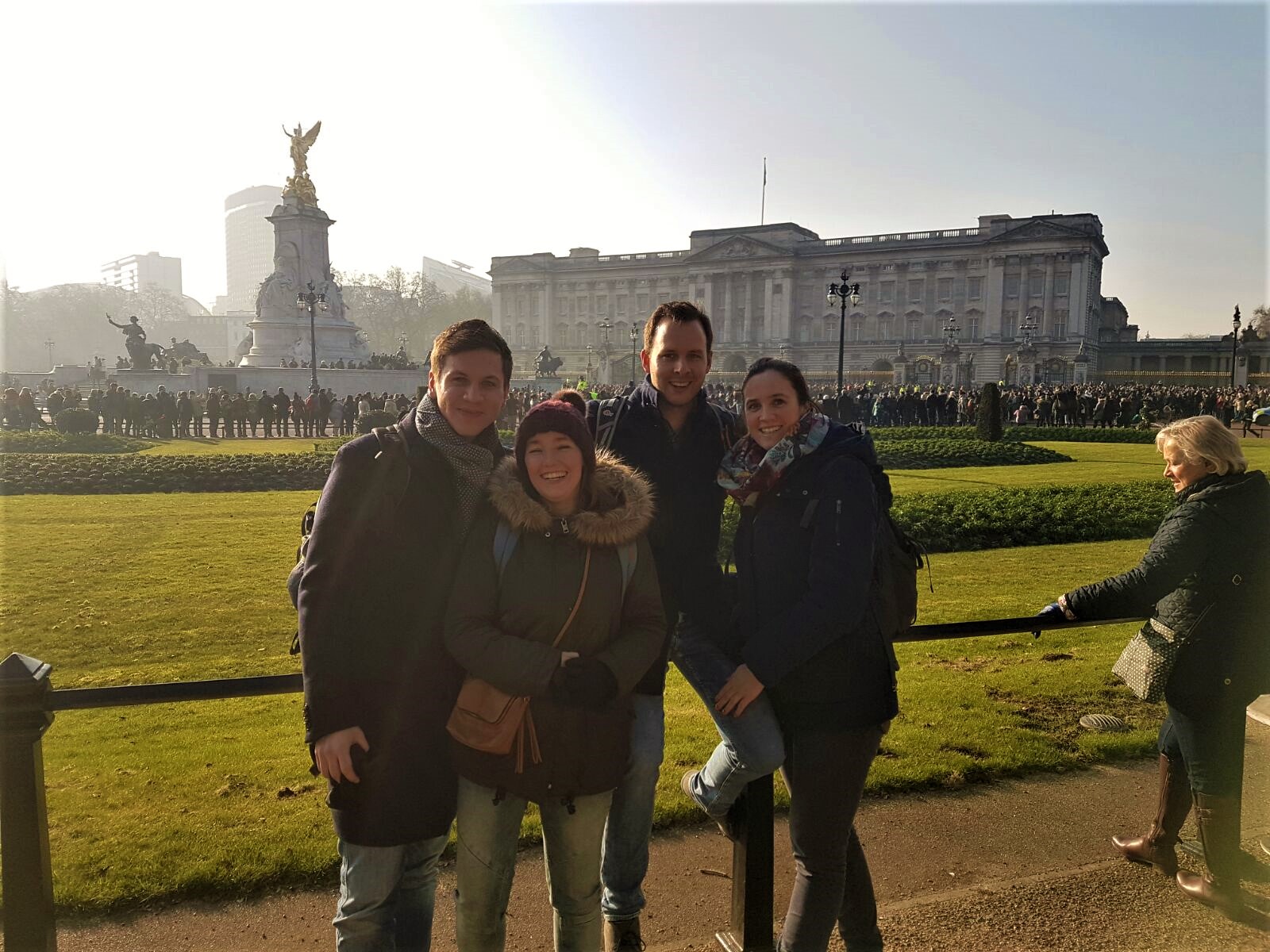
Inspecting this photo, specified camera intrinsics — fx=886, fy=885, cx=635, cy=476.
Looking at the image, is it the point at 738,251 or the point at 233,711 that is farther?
the point at 738,251

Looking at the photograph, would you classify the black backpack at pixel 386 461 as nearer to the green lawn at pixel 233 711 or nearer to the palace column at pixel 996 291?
the green lawn at pixel 233 711

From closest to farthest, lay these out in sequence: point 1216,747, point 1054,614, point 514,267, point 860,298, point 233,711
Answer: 1. point 1216,747
2. point 1054,614
3. point 233,711
4. point 860,298
5. point 514,267

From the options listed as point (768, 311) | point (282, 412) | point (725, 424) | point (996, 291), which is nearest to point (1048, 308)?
point (996, 291)

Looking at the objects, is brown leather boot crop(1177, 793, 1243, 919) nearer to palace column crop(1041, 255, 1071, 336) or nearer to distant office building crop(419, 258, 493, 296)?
palace column crop(1041, 255, 1071, 336)

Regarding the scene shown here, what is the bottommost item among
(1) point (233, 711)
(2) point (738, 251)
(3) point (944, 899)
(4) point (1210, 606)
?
(1) point (233, 711)

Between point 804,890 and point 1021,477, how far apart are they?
17.2 meters

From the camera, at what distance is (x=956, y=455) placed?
70.0ft

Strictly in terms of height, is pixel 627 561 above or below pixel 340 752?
above

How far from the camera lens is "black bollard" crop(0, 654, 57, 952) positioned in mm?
2355

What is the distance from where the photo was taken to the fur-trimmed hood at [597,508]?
8.26ft

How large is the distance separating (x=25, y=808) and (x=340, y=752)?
0.90 metres

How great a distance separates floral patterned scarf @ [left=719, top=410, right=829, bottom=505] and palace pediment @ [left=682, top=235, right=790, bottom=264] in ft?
280

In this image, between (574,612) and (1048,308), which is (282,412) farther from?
(1048,308)

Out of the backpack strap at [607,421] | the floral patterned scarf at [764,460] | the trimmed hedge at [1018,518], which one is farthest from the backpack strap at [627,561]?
the trimmed hedge at [1018,518]
